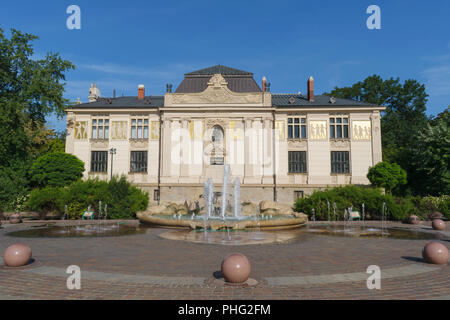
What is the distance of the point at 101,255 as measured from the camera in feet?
32.9

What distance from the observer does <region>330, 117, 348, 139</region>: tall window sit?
114 feet

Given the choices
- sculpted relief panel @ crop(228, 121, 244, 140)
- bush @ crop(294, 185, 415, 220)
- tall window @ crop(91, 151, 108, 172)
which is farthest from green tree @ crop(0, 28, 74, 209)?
bush @ crop(294, 185, 415, 220)

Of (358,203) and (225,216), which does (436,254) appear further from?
(358,203)

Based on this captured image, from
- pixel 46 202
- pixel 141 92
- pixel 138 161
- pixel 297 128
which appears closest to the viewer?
pixel 46 202

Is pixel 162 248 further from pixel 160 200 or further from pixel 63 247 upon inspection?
pixel 160 200

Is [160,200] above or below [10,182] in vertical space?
below

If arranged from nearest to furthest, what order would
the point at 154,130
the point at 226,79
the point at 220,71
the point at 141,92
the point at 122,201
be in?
the point at 122,201
the point at 154,130
the point at 226,79
the point at 220,71
the point at 141,92

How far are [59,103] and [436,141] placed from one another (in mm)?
42650

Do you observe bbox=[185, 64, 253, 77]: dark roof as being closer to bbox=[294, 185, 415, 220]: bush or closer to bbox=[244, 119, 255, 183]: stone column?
bbox=[244, 119, 255, 183]: stone column

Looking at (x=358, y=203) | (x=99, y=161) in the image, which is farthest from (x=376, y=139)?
(x=99, y=161)

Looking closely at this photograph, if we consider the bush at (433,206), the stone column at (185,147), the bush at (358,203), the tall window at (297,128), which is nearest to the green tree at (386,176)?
the bush at (433,206)

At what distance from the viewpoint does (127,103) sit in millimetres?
38312

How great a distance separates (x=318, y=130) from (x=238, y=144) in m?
9.98

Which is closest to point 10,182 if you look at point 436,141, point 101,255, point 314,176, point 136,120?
point 136,120
